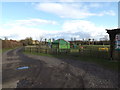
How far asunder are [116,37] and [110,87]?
9.55m

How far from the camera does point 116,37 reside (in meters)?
14.2

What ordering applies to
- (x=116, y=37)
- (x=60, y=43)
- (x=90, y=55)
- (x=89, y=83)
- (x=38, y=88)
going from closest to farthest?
(x=38, y=88) → (x=89, y=83) → (x=116, y=37) → (x=90, y=55) → (x=60, y=43)

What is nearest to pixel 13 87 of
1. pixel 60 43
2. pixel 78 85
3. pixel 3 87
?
pixel 3 87

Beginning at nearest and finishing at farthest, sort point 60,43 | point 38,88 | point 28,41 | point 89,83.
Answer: point 38,88, point 89,83, point 60,43, point 28,41

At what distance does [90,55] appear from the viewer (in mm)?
17906

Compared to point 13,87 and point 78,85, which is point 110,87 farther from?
point 13,87

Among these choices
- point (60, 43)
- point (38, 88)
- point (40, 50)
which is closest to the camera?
point (38, 88)

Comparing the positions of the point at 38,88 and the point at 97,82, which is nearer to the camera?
the point at 38,88

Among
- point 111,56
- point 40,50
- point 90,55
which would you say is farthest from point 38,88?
point 40,50

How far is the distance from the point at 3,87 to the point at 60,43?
2690 cm

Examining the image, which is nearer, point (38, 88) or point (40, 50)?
point (38, 88)

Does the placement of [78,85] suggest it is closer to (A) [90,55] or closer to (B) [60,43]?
(A) [90,55]

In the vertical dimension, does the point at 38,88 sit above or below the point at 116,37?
below

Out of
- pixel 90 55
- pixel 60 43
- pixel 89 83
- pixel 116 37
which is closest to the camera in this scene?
pixel 89 83
